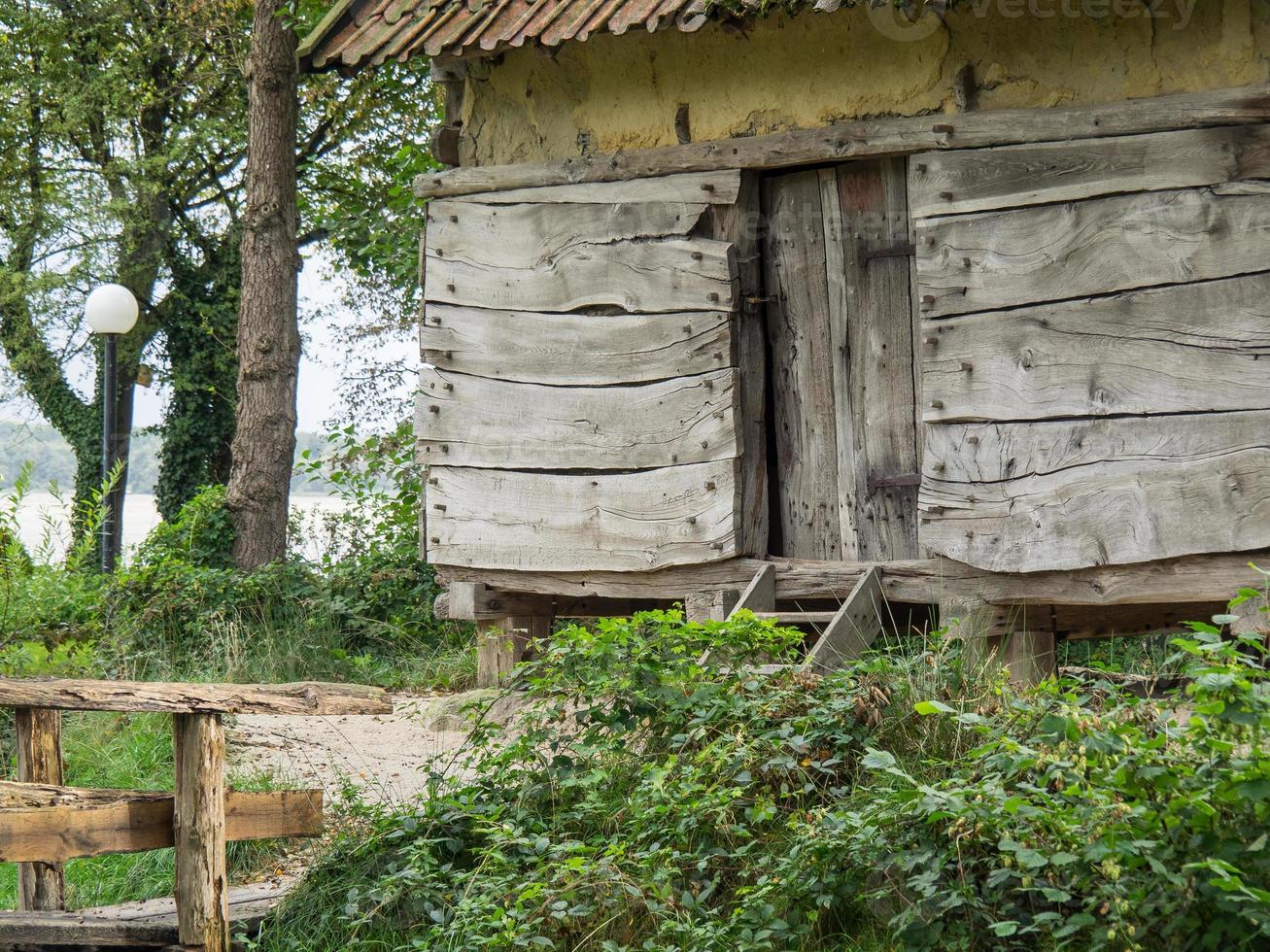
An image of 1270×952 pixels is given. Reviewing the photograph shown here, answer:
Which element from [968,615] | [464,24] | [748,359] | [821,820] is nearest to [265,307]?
[464,24]

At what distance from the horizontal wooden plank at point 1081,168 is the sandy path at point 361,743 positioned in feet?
11.0

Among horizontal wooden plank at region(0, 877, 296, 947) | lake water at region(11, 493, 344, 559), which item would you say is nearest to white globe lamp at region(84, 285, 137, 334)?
lake water at region(11, 493, 344, 559)

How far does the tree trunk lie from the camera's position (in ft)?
38.2

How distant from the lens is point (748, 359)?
6859mm

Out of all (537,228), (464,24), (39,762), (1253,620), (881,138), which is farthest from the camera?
(537,228)

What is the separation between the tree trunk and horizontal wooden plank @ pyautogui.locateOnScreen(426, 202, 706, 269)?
15.0 ft

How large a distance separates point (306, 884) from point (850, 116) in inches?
172

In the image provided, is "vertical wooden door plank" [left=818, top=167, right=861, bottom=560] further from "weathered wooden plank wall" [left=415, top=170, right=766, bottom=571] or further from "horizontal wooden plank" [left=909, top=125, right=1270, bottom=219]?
"horizontal wooden plank" [left=909, top=125, right=1270, bottom=219]

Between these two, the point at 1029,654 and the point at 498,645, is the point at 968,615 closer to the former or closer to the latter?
the point at 1029,654

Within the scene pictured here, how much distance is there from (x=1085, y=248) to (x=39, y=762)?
4.86m

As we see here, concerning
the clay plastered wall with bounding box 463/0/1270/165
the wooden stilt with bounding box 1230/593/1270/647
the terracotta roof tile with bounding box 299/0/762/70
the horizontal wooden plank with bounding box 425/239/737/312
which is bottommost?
the wooden stilt with bounding box 1230/593/1270/647

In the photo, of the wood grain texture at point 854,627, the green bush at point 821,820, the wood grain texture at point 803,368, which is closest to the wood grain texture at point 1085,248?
the wood grain texture at point 803,368

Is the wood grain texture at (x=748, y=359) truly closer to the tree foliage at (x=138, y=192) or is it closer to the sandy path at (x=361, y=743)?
the sandy path at (x=361, y=743)

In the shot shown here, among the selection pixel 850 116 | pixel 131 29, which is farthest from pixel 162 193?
pixel 850 116
